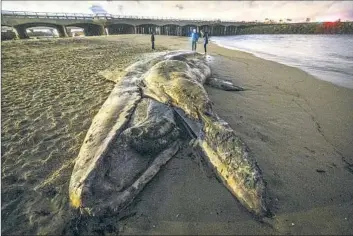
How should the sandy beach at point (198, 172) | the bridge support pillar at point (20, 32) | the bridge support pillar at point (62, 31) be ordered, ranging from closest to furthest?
the sandy beach at point (198, 172), the bridge support pillar at point (20, 32), the bridge support pillar at point (62, 31)

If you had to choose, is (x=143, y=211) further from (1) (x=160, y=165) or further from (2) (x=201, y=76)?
(2) (x=201, y=76)

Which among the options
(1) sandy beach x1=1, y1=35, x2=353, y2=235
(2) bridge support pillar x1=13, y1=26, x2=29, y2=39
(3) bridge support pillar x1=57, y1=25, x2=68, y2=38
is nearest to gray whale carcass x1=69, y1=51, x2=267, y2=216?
(1) sandy beach x1=1, y1=35, x2=353, y2=235

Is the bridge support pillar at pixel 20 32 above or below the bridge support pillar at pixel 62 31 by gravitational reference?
above

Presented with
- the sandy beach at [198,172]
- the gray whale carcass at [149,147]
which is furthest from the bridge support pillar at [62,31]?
the gray whale carcass at [149,147]

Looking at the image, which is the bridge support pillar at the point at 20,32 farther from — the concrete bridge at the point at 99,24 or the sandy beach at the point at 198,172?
the sandy beach at the point at 198,172

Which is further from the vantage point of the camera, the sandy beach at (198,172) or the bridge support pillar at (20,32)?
the bridge support pillar at (20,32)

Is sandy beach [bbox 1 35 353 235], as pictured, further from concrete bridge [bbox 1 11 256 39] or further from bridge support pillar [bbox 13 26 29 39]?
bridge support pillar [bbox 13 26 29 39]

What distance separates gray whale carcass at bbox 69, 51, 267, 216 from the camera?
111 inches

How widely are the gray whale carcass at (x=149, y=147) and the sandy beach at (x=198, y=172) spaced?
0.18 meters

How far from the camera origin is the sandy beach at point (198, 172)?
8.71 feet

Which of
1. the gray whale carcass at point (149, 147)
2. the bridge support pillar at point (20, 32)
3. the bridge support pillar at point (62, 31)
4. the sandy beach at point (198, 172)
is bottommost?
the bridge support pillar at point (62, 31)

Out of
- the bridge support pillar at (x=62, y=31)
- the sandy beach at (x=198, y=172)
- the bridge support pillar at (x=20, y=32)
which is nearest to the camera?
the sandy beach at (x=198, y=172)

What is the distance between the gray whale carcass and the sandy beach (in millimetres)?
180

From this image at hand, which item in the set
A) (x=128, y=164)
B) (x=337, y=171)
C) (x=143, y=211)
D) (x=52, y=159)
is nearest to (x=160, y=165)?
(x=128, y=164)
